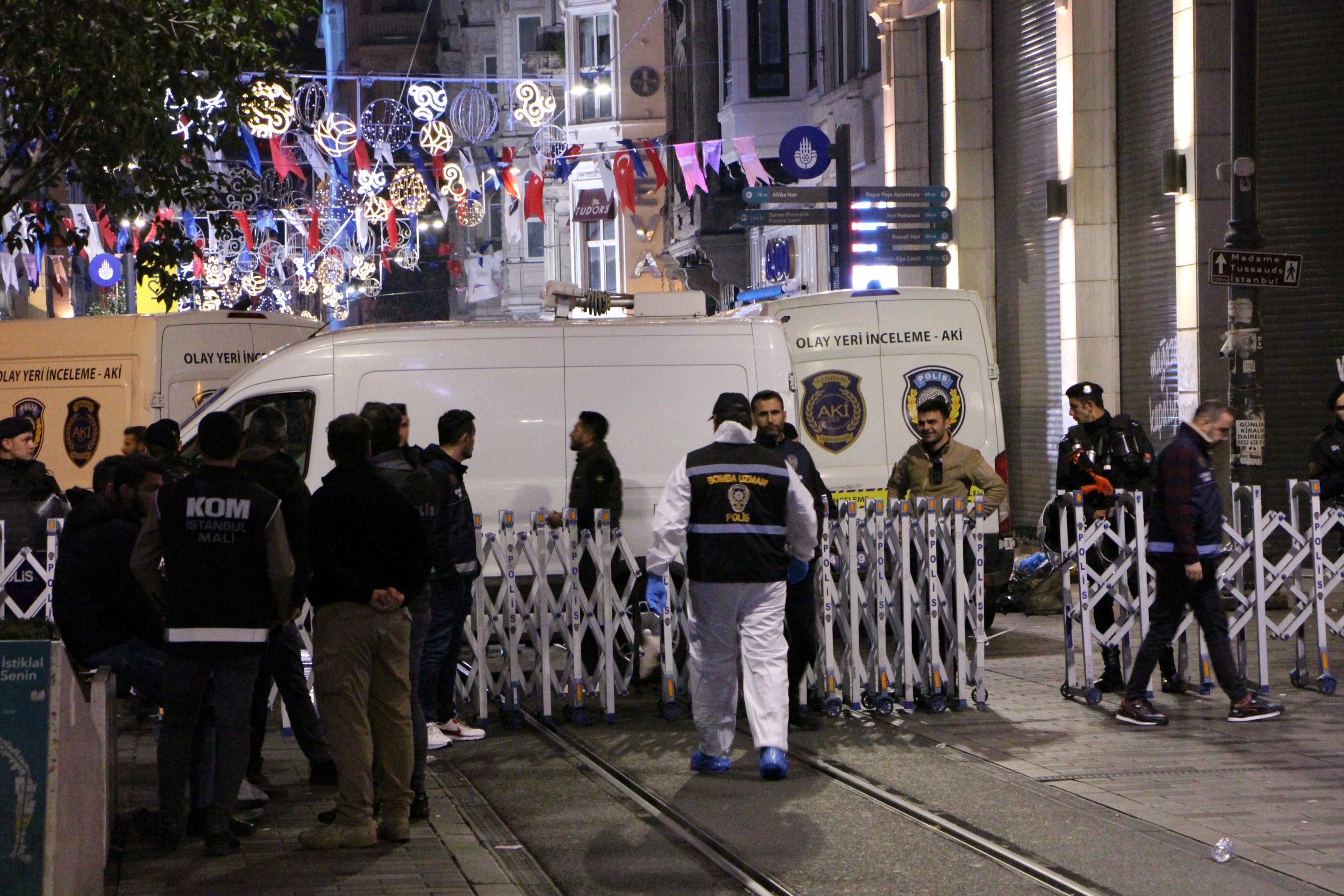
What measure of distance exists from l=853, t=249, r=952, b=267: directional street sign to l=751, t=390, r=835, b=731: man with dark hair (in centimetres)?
969

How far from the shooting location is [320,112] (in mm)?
28203

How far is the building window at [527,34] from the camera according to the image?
2700 inches

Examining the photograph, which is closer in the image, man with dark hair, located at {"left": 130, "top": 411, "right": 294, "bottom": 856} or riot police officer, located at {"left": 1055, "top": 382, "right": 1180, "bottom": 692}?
man with dark hair, located at {"left": 130, "top": 411, "right": 294, "bottom": 856}

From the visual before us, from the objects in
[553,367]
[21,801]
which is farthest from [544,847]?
[553,367]

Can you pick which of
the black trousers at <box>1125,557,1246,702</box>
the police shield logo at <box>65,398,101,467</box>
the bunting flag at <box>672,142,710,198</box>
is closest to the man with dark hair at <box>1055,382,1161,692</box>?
the black trousers at <box>1125,557,1246,702</box>

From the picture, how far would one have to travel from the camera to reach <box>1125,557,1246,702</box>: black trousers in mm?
9766

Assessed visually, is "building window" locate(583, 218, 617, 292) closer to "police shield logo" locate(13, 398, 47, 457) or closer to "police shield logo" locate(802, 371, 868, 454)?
"police shield logo" locate(13, 398, 47, 457)

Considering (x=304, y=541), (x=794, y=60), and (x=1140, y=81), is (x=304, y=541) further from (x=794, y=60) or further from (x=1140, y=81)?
(x=794, y=60)

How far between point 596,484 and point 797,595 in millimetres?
1989

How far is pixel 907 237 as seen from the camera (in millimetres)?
21094

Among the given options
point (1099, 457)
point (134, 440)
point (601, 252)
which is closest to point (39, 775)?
point (1099, 457)

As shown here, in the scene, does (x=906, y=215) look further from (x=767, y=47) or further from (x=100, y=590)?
(x=100, y=590)

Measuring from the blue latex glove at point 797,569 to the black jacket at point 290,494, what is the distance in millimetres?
2640

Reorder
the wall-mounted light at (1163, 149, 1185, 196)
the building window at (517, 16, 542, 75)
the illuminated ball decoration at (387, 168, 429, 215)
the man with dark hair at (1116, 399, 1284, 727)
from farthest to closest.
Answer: the building window at (517, 16, 542, 75) → the illuminated ball decoration at (387, 168, 429, 215) → the wall-mounted light at (1163, 149, 1185, 196) → the man with dark hair at (1116, 399, 1284, 727)
